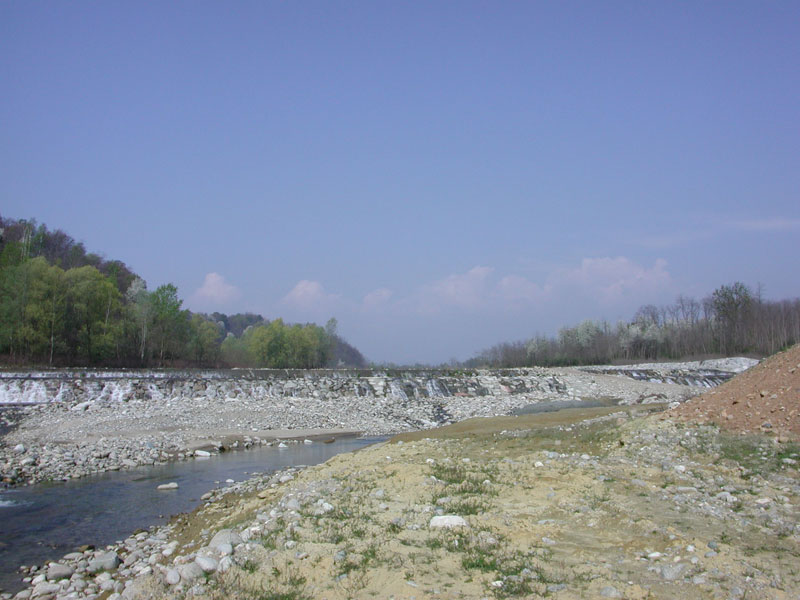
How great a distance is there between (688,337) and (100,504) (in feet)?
320

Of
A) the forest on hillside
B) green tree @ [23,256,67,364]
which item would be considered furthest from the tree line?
green tree @ [23,256,67,364]

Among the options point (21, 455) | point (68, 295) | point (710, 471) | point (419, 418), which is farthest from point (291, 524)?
point (68, 295)

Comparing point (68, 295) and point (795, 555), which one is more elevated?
point (68, 295)

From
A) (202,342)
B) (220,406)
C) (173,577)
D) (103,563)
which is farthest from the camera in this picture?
(202,342)

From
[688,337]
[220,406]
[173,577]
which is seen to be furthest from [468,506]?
[688,337]

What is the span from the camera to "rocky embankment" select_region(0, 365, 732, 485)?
19.8 meters

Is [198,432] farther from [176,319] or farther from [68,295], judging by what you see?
[176,319]

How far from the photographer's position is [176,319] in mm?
63531

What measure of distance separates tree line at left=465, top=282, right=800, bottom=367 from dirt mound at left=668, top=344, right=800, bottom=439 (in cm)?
7326

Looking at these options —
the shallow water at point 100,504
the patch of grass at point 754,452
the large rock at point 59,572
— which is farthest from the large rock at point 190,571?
the patch of grass at point 754,452

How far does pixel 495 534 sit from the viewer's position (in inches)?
319

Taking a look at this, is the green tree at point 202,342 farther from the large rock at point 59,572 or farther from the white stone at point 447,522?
the white stone at point 447,522

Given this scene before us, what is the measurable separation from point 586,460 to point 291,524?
21.3 feet

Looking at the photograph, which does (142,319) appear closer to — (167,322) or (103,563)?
(167,322)
